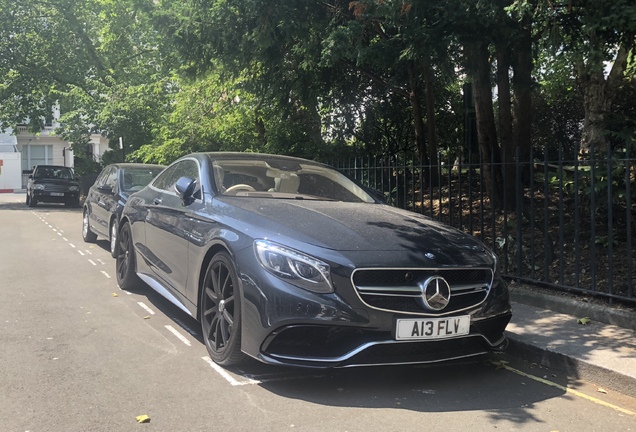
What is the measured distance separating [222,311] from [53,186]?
21.5m

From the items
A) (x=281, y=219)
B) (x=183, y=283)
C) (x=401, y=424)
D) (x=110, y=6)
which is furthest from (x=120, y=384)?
(x=110, y=6)

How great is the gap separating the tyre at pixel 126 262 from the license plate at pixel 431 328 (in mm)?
3966

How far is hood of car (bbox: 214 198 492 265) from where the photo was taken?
4102mm

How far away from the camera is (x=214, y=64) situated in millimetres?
10469

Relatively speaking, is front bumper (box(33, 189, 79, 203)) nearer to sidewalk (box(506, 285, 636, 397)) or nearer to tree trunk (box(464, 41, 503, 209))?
tree trunk (box(464, 41, 503, 209))

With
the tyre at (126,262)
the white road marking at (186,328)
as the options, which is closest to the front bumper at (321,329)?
the white road marking at (186,328)

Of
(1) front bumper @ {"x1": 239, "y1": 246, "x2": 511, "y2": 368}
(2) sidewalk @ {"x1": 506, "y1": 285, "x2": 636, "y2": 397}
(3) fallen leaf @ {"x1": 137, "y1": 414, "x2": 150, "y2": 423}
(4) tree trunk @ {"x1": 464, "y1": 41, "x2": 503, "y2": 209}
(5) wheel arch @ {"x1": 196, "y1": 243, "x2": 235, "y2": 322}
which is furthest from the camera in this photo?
(4) tree trunk @ {"x1": 464, "y1": 41, "x2": 503, "y2": 209}

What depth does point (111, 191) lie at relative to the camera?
9.97 metres

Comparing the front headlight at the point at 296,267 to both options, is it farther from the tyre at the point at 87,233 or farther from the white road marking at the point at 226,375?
the tyre at the point at 87,233

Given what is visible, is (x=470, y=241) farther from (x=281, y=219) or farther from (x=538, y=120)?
(x=538, y=120)

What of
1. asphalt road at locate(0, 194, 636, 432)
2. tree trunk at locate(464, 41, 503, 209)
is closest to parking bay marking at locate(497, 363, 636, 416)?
asphalt road at locate(0, 194, 636, 432)

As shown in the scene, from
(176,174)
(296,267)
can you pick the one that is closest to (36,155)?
(176,174)

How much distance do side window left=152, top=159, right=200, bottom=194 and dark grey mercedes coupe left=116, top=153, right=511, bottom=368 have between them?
485 millimetres

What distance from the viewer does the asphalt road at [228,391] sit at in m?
3.57
